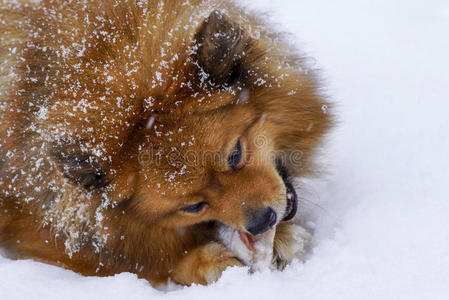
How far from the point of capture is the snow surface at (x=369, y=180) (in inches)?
80.8

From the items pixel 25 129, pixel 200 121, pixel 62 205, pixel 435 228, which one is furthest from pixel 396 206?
pixel 25 129

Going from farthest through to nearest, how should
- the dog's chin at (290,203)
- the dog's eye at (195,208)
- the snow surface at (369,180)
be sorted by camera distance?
the dog's chin at (290,203) < the dog's eye at (195,208) < the snow surface at (369,180)

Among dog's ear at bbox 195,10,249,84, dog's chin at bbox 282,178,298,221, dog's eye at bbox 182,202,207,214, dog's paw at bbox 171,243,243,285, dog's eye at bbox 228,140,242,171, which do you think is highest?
dog's ear at bbox 195,10,249,84

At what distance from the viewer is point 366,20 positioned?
3.82 m

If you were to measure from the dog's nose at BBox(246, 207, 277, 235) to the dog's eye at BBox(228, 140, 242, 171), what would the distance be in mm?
275

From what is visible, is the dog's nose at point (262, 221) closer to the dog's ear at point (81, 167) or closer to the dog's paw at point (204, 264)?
the dog's paw at point (204, 264)

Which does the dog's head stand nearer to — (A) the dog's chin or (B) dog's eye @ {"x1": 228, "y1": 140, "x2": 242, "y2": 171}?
(B) dog's eye @ {"x1": 228, "y1": 140, "x2": 242, "y2": 171}

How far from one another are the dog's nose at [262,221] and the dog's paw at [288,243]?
12.7 inches

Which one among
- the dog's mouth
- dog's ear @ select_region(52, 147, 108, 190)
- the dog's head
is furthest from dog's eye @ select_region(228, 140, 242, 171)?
dog's ear @ select_region(52, 147, 108, 190)

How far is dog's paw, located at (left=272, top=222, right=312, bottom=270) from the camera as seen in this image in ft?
8.42

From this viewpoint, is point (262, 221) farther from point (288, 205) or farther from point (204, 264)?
point (204, 264)

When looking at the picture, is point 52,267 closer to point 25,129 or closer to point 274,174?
point 25,129

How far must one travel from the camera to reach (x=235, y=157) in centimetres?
227

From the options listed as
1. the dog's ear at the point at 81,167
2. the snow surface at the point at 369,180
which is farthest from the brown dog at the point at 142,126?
the snow surface at the point at 369,180
